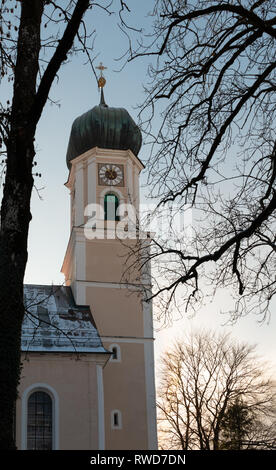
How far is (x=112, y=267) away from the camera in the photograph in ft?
97.2

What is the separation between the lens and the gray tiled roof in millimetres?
24750

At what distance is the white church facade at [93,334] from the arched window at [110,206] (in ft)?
0.15

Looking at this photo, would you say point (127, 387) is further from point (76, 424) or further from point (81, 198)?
point (81, 198)

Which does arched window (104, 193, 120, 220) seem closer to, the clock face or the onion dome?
A: the clock face

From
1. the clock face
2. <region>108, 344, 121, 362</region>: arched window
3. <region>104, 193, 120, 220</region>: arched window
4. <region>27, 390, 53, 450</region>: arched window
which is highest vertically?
the clock face

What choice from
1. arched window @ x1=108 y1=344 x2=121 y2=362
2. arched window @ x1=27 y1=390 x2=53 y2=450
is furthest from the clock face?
arched window @ x1=27 y1=390 x2=53 y2=450

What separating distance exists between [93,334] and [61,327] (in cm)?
122

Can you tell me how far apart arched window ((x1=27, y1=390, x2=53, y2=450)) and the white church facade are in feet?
0.11

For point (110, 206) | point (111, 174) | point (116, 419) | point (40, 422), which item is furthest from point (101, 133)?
point (40, 422)

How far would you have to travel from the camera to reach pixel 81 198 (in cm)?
3148

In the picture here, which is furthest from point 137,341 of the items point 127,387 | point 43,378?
point 43,378

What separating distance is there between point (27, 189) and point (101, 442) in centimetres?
1844

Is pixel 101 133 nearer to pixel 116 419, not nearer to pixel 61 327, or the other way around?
pixel 61 327
